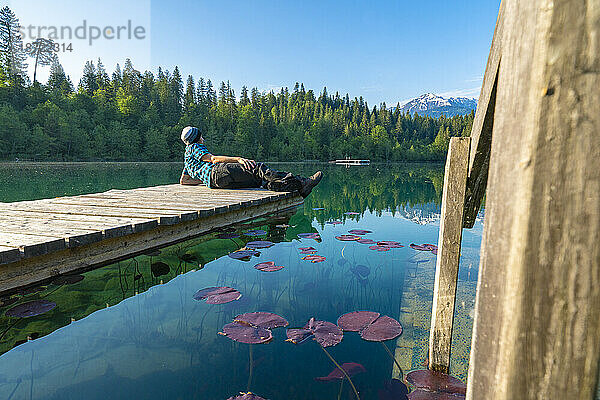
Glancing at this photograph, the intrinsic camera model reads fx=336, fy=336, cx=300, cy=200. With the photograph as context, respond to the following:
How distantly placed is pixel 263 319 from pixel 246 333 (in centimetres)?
17

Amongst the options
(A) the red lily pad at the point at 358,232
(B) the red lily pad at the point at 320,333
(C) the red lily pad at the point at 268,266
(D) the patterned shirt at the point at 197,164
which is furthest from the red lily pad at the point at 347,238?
(D) the patterned shirt at the point at 197,164

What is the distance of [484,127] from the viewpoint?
114 cm

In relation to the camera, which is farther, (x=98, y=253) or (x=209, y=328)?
(x=98, y=253)

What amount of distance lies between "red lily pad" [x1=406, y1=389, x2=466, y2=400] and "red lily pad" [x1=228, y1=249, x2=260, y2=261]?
7.49ft

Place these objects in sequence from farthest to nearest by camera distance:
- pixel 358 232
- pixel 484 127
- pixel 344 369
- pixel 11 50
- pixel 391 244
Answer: pixel 11 50, pixel 358 232, pixel 391 244, pixel 344 369, pixel 484 127

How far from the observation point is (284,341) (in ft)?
6.14

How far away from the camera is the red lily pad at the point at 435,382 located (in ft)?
4.77

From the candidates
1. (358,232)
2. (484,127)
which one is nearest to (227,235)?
(358,232)

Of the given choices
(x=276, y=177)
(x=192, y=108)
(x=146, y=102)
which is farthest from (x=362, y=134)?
A: (x=276, y=177)

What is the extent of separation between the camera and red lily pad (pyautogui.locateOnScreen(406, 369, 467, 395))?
4.77 ft

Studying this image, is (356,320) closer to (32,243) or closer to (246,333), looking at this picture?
(246,333)

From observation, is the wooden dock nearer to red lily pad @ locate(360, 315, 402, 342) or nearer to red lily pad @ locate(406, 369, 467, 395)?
red lily pad @ locate(360, 315, 402, 342)

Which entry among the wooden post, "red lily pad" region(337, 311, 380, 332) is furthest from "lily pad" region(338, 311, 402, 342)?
the wooden post

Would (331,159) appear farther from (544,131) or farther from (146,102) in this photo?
(544,131)
